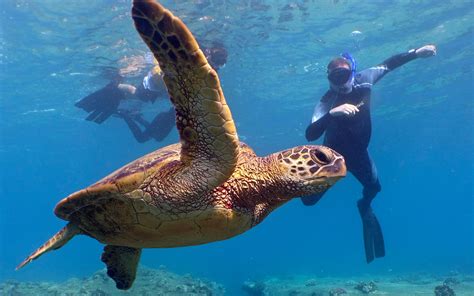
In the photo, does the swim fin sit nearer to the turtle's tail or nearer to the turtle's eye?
the turtle's tail

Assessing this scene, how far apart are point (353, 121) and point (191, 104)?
5.38 metres

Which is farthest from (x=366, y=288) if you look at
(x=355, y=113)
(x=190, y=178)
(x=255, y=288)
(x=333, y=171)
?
(x=190, y=178)

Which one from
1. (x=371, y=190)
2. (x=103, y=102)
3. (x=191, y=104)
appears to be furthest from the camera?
(x=103, y=102)

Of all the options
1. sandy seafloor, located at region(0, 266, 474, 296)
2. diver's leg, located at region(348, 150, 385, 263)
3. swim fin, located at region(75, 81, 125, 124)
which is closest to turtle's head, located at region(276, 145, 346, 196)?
diver's leg, located at region(348, 150, 385, 263)

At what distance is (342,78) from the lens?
20.9ft

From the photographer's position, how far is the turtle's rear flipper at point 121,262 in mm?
3971

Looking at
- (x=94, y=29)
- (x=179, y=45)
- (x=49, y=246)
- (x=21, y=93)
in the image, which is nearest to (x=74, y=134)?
(x=21, y=93)

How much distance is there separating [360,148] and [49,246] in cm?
590

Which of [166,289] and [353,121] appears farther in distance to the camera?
[166,289]

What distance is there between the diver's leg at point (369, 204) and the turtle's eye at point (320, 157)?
5.19 meters

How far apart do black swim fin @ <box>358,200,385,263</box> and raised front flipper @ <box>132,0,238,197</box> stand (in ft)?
21.7

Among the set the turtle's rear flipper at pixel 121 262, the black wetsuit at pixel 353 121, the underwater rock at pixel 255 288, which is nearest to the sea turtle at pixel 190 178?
the turtle's rear flipper at pixel 121 262

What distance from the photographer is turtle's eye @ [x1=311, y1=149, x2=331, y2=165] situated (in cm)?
256

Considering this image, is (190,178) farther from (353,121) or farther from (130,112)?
(130,112)
